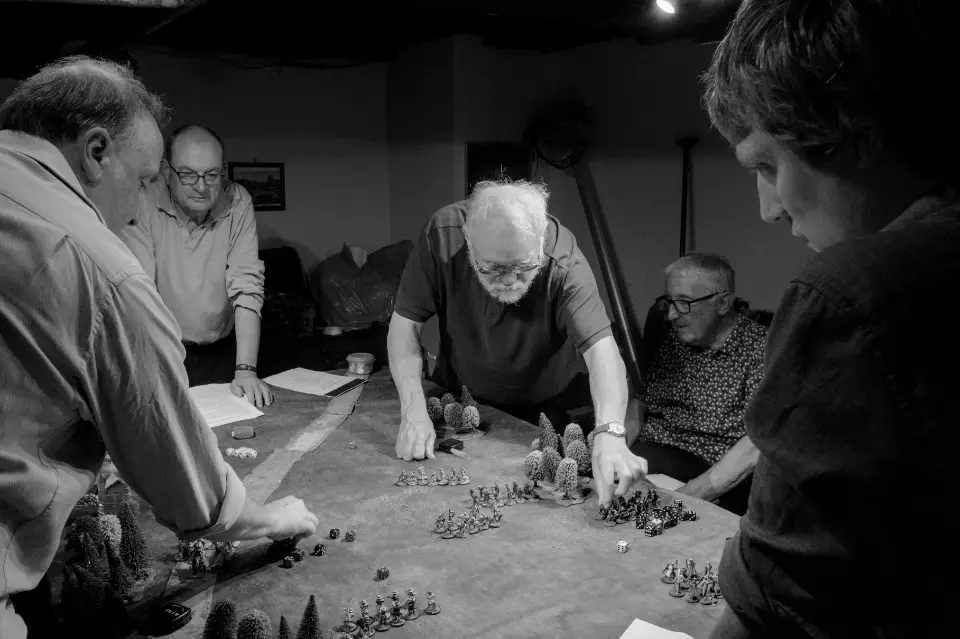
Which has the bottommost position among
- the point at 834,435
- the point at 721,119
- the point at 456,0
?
the point at 834,435

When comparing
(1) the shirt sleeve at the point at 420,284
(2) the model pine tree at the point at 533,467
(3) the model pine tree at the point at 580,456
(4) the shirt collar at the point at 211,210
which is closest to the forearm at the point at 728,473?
(3) the model pine tree at the point at 580,456

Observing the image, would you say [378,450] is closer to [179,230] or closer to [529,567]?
[529,567]

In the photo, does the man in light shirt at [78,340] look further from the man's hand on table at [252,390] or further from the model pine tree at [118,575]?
the man's hand on table at [252,390]

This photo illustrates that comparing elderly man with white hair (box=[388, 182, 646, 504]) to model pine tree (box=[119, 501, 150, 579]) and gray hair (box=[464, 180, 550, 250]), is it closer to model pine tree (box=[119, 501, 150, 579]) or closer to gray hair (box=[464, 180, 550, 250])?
gray hair (box=[464, 180, 550, 250])

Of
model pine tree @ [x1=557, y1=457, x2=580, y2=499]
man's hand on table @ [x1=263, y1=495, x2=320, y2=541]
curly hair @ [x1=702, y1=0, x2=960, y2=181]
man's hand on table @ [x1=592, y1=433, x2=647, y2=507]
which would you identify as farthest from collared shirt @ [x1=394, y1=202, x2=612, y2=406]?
curly hair @ [x1=702, y1=0, x2=960, y2=181]

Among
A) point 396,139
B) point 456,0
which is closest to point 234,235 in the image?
point 456,0

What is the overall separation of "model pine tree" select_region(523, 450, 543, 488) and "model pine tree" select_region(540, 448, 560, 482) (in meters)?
0.01

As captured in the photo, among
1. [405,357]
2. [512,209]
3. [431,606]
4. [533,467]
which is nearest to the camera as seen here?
[431,606]

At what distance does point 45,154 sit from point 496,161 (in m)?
5.68

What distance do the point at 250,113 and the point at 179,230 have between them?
3292mm

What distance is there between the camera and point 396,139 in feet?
23.9

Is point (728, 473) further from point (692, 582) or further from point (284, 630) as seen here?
point (284, 630)

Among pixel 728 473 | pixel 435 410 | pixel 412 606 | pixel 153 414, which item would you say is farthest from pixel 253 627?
pixel 728 473

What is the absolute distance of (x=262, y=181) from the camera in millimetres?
6746
